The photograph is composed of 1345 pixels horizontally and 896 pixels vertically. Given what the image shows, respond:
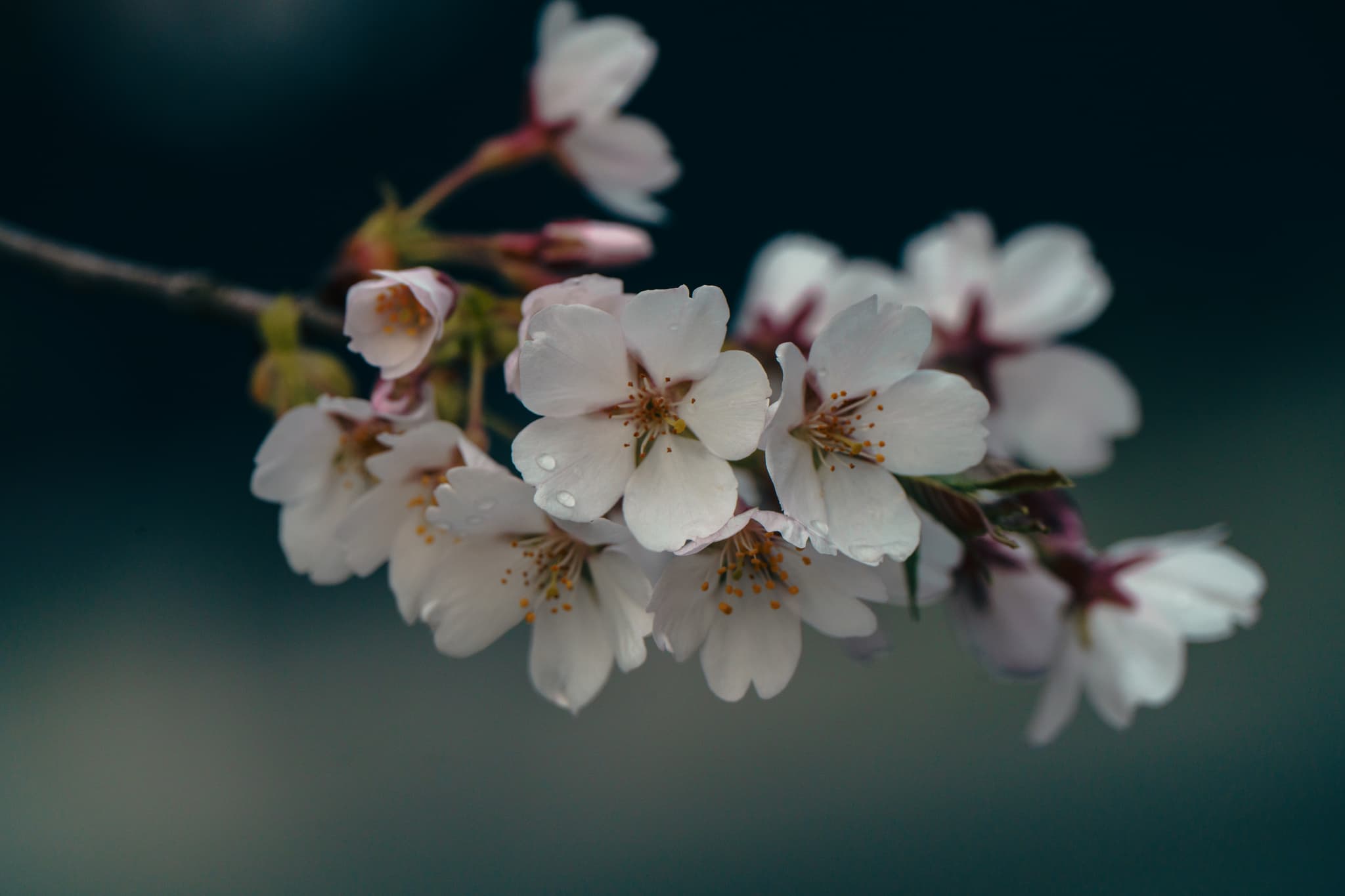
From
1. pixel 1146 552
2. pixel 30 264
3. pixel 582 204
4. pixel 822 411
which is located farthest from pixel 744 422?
pixel 582 204

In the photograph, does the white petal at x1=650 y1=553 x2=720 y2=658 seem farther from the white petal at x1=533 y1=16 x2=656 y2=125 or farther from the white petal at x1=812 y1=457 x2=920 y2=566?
the white petal at x1=533 y1=16 x2=656 y2=125

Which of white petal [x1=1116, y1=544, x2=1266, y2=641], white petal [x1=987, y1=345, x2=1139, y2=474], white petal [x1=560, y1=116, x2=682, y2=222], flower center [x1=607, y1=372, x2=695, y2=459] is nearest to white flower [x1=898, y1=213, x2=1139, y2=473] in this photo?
white petal [x1=987, y1=345, x2=1139, y2=474]

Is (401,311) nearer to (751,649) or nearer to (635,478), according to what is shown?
(635,478)

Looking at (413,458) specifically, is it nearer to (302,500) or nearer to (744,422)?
(302,500)

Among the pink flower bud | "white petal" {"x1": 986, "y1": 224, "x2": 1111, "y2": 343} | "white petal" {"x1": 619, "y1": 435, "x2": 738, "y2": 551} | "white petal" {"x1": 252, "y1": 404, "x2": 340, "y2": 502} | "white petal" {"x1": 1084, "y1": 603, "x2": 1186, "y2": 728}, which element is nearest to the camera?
"white petal" {"x1": 619, "y1": 435, "x2": 738, "y2": 551}

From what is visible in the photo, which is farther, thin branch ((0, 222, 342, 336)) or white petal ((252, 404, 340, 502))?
thin branch ((0, 222, 342, 336))

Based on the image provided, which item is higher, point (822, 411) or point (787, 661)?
point (822, 411)

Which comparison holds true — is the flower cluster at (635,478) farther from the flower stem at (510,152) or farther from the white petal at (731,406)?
the flower stem at (510,152)
